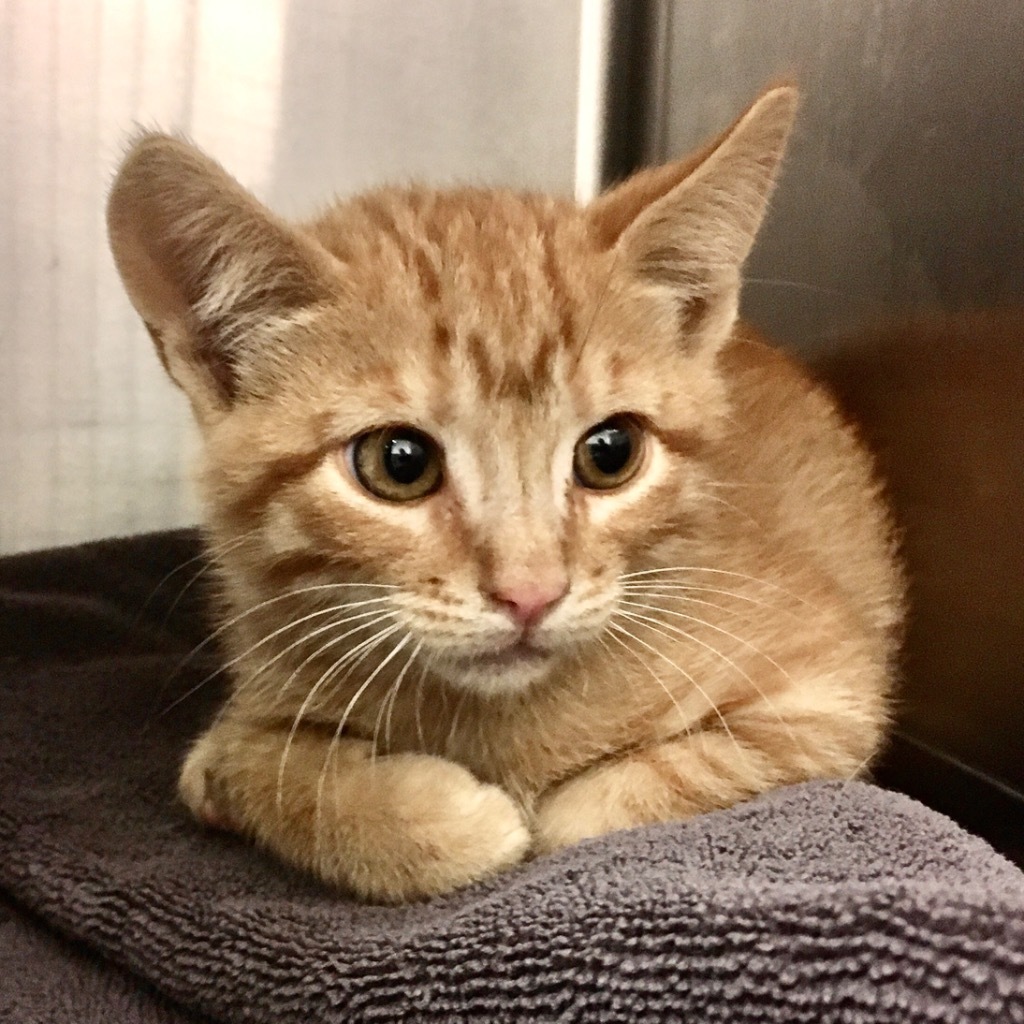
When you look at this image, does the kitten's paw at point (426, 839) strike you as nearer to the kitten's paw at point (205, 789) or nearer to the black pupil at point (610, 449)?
the kitten's paw at point (205, 789)

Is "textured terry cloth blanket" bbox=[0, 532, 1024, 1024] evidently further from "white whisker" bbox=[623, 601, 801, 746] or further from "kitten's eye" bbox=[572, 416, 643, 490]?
"kitten's eye" bbox=[572, 416, 643, 490]

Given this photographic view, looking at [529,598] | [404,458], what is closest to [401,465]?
[404,458]

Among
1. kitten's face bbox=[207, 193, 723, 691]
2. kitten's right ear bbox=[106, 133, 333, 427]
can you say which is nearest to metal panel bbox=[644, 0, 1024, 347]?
kitten's face bbox=[207, 193, 723, 691]

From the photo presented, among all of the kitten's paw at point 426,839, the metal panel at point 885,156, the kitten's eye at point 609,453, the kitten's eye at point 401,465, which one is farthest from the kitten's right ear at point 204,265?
the metal panel at point 885,156

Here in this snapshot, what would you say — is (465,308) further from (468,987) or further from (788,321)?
(788,321)

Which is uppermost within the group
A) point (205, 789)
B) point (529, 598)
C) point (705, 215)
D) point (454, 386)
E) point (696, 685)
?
point (705, 215)

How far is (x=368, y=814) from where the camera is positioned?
792 millimetres

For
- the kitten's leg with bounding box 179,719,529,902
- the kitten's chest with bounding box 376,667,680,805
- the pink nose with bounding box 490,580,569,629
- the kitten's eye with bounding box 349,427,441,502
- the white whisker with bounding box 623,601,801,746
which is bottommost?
the kitten's leg with bounding box 179,719,529,902

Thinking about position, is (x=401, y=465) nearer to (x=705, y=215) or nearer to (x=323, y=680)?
(x=323, y=680)

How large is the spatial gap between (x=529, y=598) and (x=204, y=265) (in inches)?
14.1

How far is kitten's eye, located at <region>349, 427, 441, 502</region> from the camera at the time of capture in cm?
78

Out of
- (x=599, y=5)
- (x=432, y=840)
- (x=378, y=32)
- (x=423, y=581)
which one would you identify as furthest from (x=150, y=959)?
(x=599, y=5)

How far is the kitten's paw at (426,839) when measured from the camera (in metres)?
0.77

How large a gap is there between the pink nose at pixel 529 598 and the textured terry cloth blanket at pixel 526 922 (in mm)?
167
